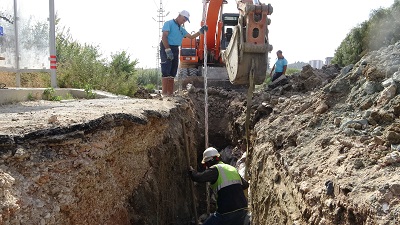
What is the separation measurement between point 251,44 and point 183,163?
2.37 m

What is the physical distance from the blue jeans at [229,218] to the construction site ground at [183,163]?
218 millimetres

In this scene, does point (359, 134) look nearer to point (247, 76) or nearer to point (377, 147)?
point (377, 147)

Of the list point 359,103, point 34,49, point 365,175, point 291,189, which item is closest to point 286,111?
point 359,103

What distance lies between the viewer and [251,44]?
6.21 m

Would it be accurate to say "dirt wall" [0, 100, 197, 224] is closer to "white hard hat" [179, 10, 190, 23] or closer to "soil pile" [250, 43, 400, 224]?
"soil pile" [250, 43, 400, 224]

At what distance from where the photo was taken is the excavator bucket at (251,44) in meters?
6.14

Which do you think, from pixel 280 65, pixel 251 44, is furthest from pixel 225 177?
pixel 280 65

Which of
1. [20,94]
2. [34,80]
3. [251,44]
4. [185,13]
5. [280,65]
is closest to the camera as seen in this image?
[251,44]

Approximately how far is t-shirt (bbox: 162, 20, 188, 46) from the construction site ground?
1982 millimetres

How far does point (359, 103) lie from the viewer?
5.07 meters

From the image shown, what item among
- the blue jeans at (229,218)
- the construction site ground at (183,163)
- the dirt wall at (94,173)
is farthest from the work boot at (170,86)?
the blue jeans at (229,218)

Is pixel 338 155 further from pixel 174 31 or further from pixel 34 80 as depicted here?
pixel 34 80

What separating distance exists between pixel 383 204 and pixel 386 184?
22cm

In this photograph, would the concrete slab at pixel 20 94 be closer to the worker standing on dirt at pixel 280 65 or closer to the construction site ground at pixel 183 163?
the construction site ground at pixel 183 163
